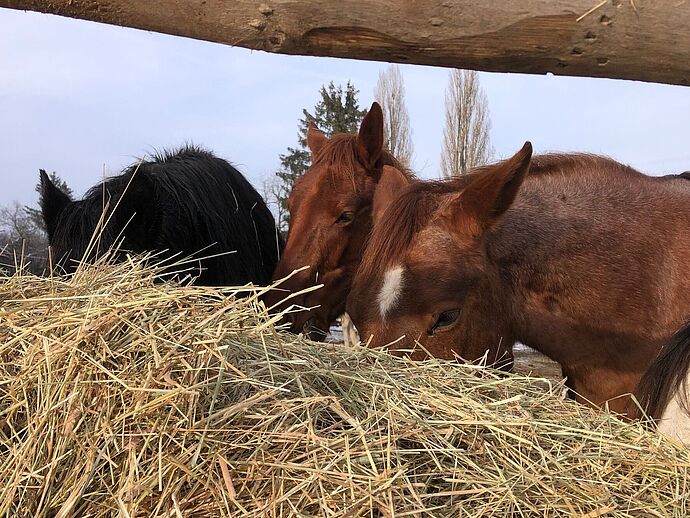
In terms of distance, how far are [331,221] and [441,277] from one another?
53.7 inches

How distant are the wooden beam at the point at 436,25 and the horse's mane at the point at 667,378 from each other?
91 cm

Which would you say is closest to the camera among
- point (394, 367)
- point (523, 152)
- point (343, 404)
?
point (343, 404)

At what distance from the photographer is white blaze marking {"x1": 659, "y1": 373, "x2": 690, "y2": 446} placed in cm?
201

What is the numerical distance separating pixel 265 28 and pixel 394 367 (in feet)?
3.48

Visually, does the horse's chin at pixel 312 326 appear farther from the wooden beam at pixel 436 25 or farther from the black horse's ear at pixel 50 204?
the wooden beam at pixel 436 25

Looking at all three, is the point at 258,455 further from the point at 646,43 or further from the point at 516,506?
the point at 646,43

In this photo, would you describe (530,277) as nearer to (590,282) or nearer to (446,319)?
(590,282)

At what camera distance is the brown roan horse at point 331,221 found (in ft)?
12.0

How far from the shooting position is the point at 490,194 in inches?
101

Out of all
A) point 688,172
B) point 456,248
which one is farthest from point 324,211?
point 688,172

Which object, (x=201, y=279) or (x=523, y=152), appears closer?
(x=523, y=152)

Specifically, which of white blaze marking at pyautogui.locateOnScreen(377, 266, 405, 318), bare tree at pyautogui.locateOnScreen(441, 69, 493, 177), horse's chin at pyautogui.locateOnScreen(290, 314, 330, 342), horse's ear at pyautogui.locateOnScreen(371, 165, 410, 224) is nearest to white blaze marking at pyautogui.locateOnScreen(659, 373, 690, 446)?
white blaze marking at pyautogui.locateOnScreen(377, 266, 405, 318)

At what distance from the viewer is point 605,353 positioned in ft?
8.98

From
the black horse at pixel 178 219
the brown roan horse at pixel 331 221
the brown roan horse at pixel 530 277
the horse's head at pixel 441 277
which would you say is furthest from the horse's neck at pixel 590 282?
the black horse at pixel 178 219
